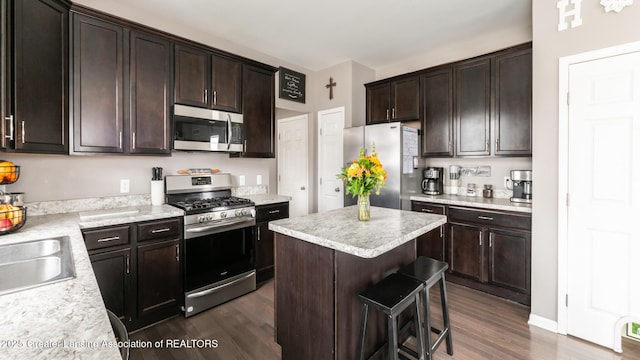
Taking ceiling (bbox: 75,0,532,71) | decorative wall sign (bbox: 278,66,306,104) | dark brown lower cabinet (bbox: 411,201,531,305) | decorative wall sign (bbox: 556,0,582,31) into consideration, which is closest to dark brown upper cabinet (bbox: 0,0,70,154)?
ceiling (bbox: 75,0,532,71)

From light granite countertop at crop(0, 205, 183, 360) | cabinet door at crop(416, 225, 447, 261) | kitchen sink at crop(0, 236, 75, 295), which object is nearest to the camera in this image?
light granite countertop at crop(0, 205, 183, 360)

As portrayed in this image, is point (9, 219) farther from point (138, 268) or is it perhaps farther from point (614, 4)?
point (614, 4)

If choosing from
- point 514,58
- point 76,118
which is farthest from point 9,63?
point 514,58

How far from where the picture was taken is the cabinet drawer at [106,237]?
2.05m

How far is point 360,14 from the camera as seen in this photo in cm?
293

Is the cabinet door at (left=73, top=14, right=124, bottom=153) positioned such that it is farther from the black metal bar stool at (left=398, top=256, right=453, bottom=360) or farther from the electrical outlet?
the black metal bar stool at (left=398, top=256, right=453, bottom=360)

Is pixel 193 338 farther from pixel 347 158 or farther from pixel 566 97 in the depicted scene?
pixel 566 97

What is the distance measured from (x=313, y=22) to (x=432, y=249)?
115 inches

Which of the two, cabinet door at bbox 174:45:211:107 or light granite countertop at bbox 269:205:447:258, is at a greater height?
cabinet door at bbox 174:45:211:107

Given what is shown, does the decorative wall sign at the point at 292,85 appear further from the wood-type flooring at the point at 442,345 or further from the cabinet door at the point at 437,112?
the wood-type flooring at the point at 442,345

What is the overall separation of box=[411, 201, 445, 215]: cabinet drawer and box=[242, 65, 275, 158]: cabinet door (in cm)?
189

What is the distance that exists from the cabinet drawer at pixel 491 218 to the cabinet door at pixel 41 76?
3694 mm

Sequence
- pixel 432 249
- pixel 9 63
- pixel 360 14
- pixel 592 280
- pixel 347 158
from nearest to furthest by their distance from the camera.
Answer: pixel 9 63
pixel 592 280
pixel 360 14
pixel 432 249
pixel 347 158

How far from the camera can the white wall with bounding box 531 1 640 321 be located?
226cm
